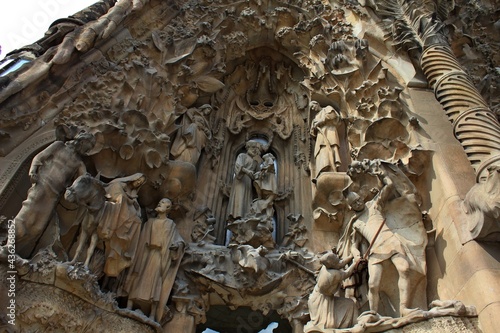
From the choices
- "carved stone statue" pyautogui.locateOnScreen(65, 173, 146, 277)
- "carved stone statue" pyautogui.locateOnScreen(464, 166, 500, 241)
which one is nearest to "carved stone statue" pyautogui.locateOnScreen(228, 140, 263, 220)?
"carved stone statue" pyautogui.locateOnScreen(65, 173, 146, 277)

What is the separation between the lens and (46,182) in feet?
15.9

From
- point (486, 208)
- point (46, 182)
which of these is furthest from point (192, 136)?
point (486, 208)

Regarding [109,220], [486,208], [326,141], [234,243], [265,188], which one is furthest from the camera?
[326,141]

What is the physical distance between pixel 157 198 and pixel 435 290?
4002mm

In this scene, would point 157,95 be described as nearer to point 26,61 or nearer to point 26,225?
point 26,61

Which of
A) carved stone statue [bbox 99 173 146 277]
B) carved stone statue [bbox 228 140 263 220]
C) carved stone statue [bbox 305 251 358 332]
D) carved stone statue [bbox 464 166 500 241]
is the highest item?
carved stone statue [bbox 99 173 146 277]

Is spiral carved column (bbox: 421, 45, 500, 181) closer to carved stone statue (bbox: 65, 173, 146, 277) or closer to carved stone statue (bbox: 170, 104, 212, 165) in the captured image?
carved stone statue (bbox: 170, 104, 212, 165)

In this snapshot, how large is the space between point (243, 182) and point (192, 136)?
1.17 meters

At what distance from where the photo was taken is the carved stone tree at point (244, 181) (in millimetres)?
4574

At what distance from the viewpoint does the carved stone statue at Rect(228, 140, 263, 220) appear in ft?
22.7

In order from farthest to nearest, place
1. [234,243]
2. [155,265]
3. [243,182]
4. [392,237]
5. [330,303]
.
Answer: [243,182]
[234,243]
[155,265]
[392,237]
[330,303]

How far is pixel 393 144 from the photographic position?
609cm

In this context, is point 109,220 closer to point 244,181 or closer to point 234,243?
point 234,243

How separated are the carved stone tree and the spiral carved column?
0.02 metres
